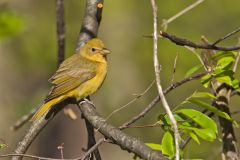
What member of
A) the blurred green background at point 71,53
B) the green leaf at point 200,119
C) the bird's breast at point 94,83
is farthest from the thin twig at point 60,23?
the blurred green background at point 71,53

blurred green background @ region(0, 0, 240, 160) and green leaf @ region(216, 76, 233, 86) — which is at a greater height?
blurred green background @ region(0, 0, 240, 160)

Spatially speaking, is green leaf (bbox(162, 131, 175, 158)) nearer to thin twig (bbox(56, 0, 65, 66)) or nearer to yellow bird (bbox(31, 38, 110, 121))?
thin twig (bbox(56, 0, 65, 66))

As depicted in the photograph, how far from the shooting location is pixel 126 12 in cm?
1584

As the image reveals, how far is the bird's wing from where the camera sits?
5.70m

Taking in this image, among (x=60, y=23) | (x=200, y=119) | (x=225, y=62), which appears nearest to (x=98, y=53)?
(x=60, y=23)

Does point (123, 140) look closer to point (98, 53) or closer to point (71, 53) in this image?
point (98, 53)

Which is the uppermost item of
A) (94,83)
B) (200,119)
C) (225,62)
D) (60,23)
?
(94,83)

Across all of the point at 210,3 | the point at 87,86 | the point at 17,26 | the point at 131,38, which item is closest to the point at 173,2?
the point at 210,3

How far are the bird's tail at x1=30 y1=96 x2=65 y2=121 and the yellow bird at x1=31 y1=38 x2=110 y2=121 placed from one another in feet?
0.15

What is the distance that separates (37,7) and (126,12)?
10.3ft

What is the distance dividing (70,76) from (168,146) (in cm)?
319

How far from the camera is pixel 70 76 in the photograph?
6.13 metres

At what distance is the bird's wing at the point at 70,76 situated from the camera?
5.70 meters

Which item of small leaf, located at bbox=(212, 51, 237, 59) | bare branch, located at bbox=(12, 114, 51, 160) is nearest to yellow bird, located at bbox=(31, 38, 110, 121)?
bare branch, located at bbox=(12, 114, 51, 160)
